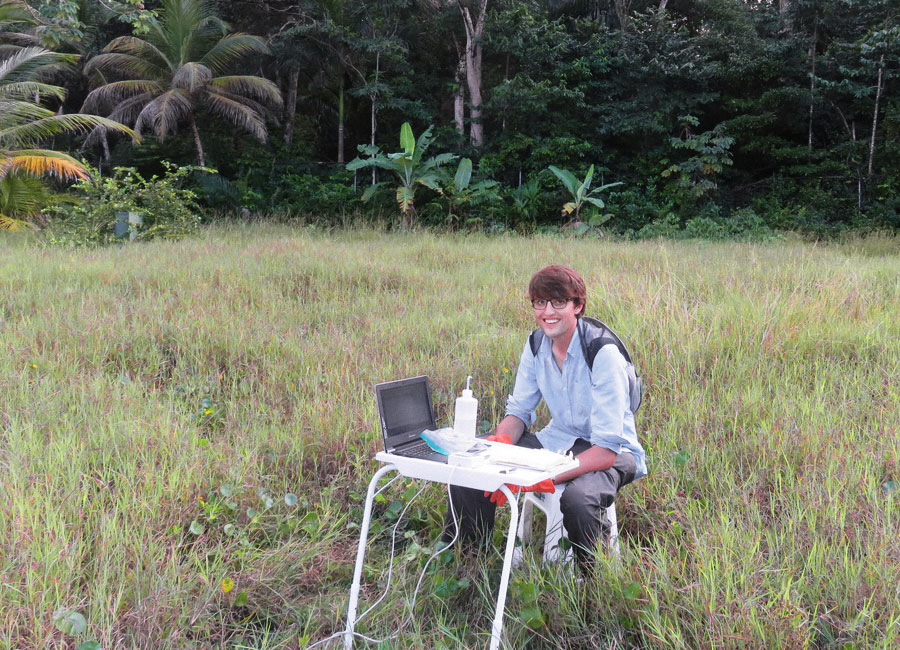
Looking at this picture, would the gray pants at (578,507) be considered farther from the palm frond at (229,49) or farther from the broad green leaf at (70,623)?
the palm frond at (229,49)

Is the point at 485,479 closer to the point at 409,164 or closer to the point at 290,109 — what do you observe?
the point at 409,164

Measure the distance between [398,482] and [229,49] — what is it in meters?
17.2

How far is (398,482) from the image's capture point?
384 cm

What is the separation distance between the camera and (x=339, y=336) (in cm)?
575

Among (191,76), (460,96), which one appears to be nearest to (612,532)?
(191,76)

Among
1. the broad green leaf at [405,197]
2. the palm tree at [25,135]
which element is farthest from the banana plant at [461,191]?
the palm tree at [25,135]

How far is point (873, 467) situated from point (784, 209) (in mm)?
16049

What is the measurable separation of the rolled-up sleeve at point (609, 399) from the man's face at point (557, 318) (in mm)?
191

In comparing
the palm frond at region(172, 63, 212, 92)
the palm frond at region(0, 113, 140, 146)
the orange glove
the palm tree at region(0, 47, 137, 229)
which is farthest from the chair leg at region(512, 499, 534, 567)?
the palm frond at region(172, 63, 212, 92)

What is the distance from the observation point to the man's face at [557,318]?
2.93m

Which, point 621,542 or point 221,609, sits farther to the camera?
point 621,542

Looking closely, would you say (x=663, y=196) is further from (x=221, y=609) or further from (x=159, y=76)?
(x=221, y=609)

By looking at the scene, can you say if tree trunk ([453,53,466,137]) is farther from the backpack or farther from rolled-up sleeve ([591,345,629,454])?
rolled-up sleeve ([591,345,629,454])

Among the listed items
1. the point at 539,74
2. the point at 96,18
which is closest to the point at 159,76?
the point at 96,18
